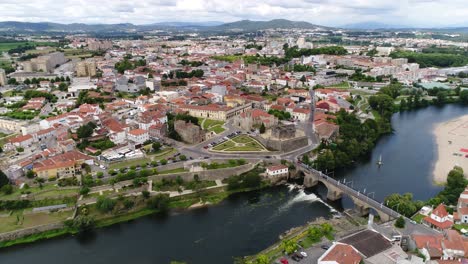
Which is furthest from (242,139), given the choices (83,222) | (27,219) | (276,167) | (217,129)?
(27,219)

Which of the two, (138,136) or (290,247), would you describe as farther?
(138,136)

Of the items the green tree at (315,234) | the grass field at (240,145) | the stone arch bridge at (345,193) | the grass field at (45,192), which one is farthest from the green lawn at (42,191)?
the stone arch bridge at (345,193)

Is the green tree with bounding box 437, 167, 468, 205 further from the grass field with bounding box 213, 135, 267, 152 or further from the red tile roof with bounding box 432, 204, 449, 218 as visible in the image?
the grass field with bounding box 213, 135, 267, 152

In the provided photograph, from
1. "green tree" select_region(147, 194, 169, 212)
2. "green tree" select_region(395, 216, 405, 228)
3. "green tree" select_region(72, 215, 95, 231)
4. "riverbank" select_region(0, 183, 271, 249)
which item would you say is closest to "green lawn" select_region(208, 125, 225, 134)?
"riverbank" select_region(0, 183, 271, 249)

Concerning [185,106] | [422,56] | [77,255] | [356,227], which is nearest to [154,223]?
[77,255]

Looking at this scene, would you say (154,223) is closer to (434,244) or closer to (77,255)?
(77,255)

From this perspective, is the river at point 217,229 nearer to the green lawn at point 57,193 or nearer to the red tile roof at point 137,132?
the green lawn at point 57,193

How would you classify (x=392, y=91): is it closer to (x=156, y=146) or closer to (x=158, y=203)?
(x=156, y=146)
